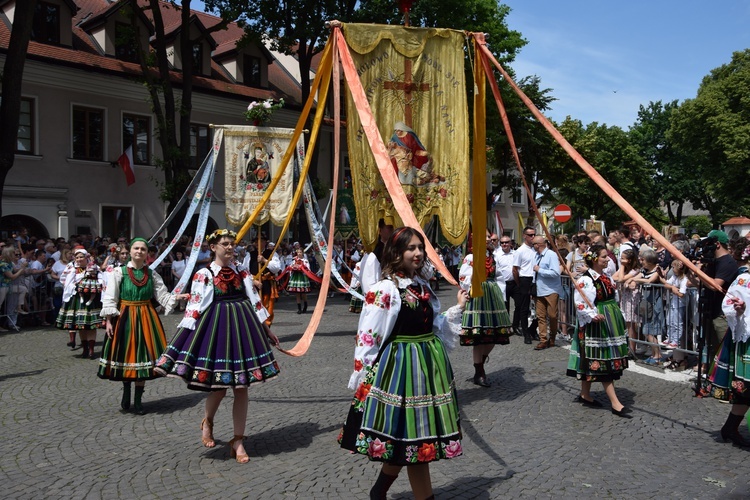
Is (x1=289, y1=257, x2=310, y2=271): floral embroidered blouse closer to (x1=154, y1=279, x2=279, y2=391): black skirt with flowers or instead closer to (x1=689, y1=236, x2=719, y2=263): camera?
(x1=154, y1=279, x2=279, y2=391): black skirt with flowers

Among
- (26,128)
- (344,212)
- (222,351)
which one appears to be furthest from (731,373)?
(26,128)

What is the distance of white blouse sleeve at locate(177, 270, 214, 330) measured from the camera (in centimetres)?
550

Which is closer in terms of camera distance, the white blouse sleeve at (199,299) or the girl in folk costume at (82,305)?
the white blouse sleeve at (199,299)

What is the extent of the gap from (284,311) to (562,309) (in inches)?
288

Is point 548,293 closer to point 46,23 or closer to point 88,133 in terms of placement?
point 88,133

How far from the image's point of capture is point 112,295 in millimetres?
6949

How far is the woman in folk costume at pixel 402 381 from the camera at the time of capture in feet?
12.8

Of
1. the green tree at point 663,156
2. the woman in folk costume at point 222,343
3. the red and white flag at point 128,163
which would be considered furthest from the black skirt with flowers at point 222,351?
the green tree at point 663,156

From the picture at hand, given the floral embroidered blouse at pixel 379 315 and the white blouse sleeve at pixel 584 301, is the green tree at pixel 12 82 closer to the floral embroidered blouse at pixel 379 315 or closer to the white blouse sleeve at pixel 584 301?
the white blouse sleeve at pixel 584 301

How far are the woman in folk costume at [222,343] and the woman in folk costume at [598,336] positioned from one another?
333 cm

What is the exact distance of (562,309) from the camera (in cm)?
1245

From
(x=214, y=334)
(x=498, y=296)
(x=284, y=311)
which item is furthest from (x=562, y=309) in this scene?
(x=214, y=334)

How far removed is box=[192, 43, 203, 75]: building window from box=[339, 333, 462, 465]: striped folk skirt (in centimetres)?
2515

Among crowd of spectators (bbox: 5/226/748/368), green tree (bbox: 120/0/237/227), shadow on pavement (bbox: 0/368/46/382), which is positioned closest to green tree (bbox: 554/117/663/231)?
crowd of spectators (bbox: 5/226/748/368)
